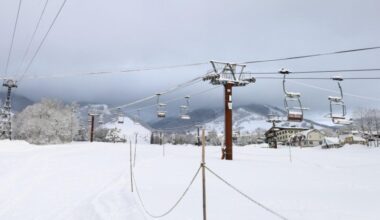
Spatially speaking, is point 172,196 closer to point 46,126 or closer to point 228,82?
point 228,82

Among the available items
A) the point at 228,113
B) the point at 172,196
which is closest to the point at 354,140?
the point at 228,113

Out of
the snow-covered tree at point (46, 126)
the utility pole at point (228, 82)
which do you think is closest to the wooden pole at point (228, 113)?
the utility pole at point (228, 82)

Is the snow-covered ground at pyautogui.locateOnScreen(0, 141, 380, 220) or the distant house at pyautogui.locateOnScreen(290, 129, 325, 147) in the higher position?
the distant house at pyautogui.locateOnScreen(290, 129, 325, 147)

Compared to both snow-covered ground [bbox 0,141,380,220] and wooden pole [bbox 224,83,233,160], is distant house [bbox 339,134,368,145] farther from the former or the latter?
snow-covered ground [bbox 0,141,380,220]

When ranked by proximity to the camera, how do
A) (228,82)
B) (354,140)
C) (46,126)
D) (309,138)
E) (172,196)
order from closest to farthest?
1. (172,196)
2. (228,82)
3. (46,126)
4. (354,140)
5. (309,138)

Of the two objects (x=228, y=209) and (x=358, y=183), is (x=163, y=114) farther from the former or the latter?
(x=228, y=209)

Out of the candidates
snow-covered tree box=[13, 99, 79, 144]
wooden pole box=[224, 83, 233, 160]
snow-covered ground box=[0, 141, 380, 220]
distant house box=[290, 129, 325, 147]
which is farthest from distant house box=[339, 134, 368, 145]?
snow-covered ground box=[0, 141, 380, 220]

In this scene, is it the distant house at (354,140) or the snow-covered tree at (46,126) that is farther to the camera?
the distant house at (354,140)

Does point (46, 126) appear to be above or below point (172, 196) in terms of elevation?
above

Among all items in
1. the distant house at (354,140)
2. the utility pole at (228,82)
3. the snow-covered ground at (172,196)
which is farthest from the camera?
the distant house at (354,140)

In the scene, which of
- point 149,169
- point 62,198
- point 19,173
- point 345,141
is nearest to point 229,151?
point 149,169

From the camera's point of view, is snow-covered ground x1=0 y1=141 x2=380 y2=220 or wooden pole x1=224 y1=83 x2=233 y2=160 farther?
wooden pole x1=224 y1=83 x2=233 y2=160

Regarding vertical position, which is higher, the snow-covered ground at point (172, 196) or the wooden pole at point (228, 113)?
the wooden pole at point (228, 113)

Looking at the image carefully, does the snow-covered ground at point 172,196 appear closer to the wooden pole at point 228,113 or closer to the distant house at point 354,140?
the wooden pole at point 228,113
